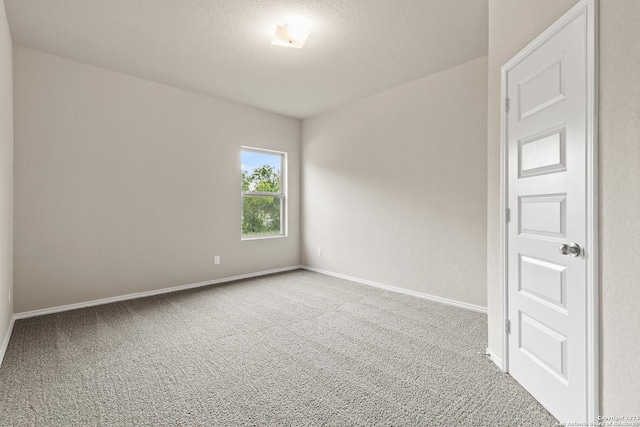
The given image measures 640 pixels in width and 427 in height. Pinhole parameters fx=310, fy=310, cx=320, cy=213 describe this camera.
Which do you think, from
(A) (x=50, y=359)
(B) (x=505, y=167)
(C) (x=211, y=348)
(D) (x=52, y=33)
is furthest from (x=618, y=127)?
(D) (x=52, y=33)

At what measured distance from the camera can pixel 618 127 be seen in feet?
4.23

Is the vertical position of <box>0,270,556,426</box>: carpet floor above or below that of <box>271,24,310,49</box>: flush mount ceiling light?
below

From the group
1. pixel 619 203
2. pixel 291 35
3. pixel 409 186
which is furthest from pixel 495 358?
pixel 291 35

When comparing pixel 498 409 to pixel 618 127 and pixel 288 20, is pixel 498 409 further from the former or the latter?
pixel 288 20

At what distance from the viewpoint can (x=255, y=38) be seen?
2881 mm

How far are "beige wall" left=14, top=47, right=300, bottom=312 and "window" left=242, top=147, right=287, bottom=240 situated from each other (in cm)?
20

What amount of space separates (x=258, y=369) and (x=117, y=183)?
112 inches

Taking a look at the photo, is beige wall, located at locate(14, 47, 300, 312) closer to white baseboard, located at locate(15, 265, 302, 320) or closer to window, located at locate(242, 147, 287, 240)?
white baseboard, located at locate(15, 265, 302, 320)

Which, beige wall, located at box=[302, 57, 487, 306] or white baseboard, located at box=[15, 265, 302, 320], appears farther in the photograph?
beige wall, located at box=[302, 57, 487, 306]

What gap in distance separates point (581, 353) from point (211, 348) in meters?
2.34

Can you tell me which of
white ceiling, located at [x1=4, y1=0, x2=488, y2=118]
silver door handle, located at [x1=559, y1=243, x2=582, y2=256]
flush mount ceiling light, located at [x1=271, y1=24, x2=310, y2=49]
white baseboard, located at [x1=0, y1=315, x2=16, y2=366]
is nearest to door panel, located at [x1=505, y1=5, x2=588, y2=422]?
silver door handle, located at [x1=559, y1=243, x2=582, y2=256]

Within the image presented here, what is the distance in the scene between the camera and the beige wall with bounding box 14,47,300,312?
123 inches

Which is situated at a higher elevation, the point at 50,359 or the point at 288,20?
the point at 288,20

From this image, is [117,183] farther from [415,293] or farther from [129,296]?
[415,293]
